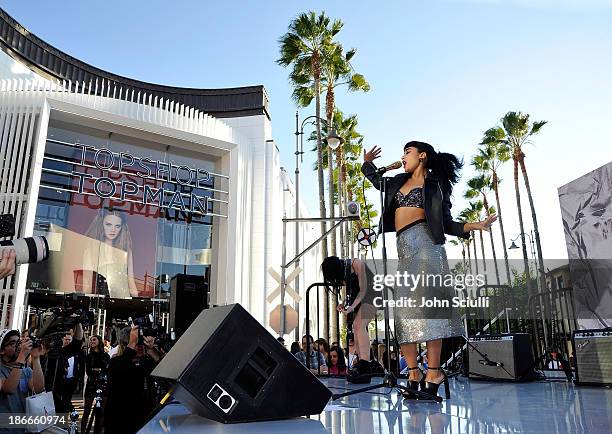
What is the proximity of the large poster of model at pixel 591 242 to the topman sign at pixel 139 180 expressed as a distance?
397 inches

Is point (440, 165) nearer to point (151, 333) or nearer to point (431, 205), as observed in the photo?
point (431, 205)

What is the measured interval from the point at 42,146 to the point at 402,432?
40.3ft

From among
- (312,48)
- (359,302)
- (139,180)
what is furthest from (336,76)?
(359,302)

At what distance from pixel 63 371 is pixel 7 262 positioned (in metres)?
3.60

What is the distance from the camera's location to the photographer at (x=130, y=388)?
3.90 meters

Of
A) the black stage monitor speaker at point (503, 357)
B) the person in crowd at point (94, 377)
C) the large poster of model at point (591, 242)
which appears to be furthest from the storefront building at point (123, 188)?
the black stage monitor speaker at point (503, 357)

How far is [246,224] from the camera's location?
584 inches

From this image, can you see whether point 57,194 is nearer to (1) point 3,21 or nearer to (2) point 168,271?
(2) point 168,271

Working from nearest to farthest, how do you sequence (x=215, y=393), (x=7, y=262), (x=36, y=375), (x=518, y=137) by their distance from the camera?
(x=215, y=393), (x=7, y=262), (x=36, y=375), (x=518, y=137)

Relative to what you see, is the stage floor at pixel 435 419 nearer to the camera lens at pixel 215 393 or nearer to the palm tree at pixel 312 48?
the camera lens at pixel 215 393

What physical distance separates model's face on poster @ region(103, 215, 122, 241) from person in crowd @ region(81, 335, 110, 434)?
6510mm

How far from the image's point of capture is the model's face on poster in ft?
41.4

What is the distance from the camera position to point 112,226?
1275cm

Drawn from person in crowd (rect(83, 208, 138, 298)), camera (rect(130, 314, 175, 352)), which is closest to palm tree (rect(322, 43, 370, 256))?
person in crowd (rect(83, 208, 138, 298))
